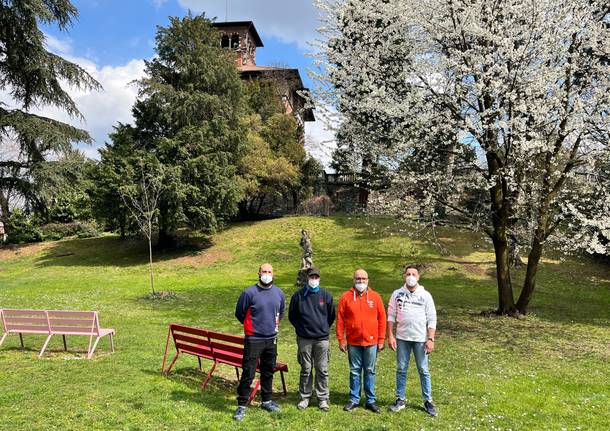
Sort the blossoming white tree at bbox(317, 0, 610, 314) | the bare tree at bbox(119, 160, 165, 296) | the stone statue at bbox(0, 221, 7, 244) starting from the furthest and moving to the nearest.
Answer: the stone statue at bbox(0, 221, 7, 244) → the bare tree at bbox(119, 160, 165, 296) → the blossoming white tree at bbox(317, 0, 610, 314)

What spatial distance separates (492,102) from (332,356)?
8.96 meters

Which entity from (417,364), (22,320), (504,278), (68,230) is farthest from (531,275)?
(68,230)

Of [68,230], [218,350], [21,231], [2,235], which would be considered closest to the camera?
[218,350]

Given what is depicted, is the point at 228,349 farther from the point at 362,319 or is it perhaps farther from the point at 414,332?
the point at 414,332

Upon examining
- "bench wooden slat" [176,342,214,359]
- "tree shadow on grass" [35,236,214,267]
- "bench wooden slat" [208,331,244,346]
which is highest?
"bench wooden slat" [208,331,244,346]

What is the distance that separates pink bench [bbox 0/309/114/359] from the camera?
30.1 feet

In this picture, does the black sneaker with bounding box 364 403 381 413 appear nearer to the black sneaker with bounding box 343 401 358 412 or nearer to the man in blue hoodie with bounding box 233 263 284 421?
the black sneaker with bounding box 343 401 358 412

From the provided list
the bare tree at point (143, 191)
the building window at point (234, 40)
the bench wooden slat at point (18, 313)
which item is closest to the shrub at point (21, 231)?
the bare tree at point (143, 191)

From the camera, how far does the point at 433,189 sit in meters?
14.8

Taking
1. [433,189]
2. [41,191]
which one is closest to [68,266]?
[41,191]

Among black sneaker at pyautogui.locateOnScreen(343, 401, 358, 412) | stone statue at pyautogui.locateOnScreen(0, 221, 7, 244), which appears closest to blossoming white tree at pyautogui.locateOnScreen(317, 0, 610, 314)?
black sneaker at pyautogui.locateOnScreen(343, 401, 358, 412)

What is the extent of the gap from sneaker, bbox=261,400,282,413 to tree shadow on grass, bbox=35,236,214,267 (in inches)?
996

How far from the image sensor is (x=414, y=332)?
6.24m

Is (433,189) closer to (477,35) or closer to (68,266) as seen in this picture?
(477,35)
